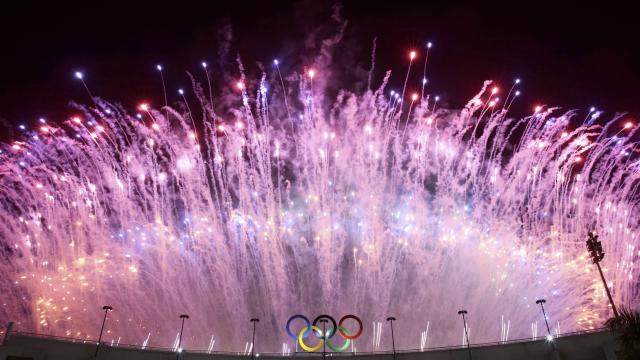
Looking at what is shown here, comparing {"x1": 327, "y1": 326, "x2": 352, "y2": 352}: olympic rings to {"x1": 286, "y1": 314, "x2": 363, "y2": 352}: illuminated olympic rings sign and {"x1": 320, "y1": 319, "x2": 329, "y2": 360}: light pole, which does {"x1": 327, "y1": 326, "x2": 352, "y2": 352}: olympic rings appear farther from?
{"x1": 320, "y1": 319, "x2": 329, "y2": 360}: light pole

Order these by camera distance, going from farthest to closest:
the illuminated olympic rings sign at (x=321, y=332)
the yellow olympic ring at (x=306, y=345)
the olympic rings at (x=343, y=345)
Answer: the illuminated olympic rings sign at (x=321, y=332) < the olympic rings at (x=343, y=345) < the yellow olympic ring at (x=306, y=345)

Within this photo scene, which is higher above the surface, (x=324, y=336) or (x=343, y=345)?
(x=324, y=336)

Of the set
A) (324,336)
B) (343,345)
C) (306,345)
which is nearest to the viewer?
(324,336)

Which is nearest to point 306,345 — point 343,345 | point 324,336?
point 324,336

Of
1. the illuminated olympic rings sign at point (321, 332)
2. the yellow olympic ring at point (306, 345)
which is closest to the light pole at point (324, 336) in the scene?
the illuminated olympic rings sign at point (321, 332)

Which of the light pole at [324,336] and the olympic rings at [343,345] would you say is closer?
Answer: the light pole at [324,336]

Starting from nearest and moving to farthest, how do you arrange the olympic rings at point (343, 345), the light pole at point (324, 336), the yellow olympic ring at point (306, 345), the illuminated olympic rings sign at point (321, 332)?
the light pole at point (324, 336)
the yellow olympic ring at point (306, 345)
the olympic rings at point (343, 345)
the illuminated olympic rings sign at point (321, 332)

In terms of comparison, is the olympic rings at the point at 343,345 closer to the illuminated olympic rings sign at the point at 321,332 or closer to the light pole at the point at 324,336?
the illuminated olympic rings sign at the point at 321,332

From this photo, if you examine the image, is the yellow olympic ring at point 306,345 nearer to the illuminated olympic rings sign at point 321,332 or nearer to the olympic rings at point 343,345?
the illuminated olympic rings sign at point 321,332

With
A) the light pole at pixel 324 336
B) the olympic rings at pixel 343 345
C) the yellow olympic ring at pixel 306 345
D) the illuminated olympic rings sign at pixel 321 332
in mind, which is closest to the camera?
the light pole at pixel 324 336

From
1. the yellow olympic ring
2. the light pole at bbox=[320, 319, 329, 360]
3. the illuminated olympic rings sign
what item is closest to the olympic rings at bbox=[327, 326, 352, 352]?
the illuminated olympic rings sign

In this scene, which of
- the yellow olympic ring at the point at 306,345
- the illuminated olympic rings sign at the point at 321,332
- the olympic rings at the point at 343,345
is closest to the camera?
the yellow olympic ring at the point at 306,345

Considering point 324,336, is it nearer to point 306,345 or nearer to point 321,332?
point 321,332

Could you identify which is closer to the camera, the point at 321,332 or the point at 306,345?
the point at 306,345
